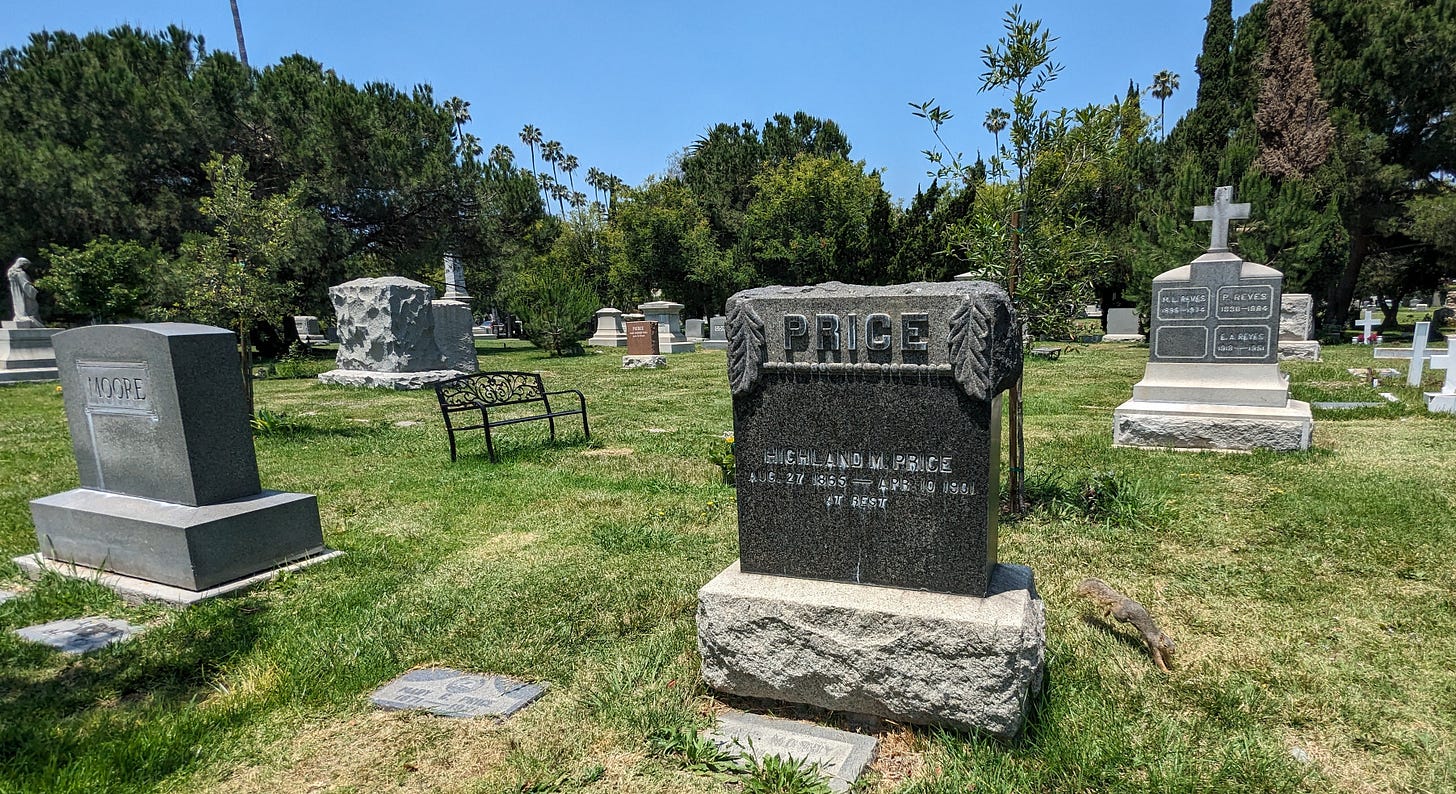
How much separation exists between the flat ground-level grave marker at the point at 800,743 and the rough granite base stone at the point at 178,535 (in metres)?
3.21

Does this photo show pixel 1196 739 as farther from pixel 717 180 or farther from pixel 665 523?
pixel 717 180

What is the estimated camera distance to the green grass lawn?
8.35 feet

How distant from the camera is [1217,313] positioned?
7.72 m

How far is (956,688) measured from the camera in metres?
2.62

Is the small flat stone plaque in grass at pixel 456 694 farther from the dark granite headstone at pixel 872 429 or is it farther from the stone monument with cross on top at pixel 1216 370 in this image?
the stone monument with cross on top at pixel 1216 370

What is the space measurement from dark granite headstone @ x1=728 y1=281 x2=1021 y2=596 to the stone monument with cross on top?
5.58 metres

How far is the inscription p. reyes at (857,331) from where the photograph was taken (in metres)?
2.73

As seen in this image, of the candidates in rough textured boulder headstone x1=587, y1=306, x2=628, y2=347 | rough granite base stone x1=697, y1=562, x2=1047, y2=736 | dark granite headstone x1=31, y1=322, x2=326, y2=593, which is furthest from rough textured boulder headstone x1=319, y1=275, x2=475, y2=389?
rough granite base stone x1=697, y1=562, x2=1047, y2=736

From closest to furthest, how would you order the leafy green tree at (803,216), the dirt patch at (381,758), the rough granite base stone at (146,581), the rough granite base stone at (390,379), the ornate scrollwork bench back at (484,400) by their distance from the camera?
the dirt patch at (381,758) < the rough granite base stone at (146,581) < the ornate scrollwork bench back at (484,400) < the rough granite base stone at (390,379) < the leafy green tree at (803,216)

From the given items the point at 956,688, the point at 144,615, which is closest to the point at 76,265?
the point at 144,615

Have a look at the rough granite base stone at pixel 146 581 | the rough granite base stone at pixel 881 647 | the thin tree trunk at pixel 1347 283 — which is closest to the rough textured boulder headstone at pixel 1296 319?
the thin tree trunk at pixel 1347 283

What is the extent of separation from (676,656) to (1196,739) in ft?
6.88

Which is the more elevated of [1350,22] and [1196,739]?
[1350,22]

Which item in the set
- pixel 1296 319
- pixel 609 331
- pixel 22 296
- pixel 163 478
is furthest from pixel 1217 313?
pixel 22 296
